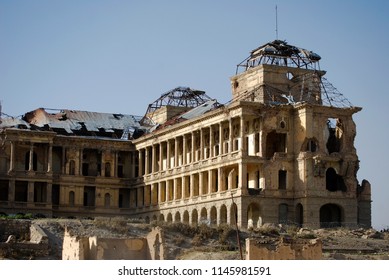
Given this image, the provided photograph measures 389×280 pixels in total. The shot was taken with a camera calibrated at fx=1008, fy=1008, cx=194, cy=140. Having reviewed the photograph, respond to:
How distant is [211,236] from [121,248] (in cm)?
2145

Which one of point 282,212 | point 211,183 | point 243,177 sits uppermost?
point 211,183

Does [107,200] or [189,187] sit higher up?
[189,187]

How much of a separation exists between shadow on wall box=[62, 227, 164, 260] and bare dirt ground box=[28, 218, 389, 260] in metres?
12.4

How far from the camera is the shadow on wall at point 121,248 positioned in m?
45.2

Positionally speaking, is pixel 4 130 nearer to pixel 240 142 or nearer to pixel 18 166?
pixel 18 166

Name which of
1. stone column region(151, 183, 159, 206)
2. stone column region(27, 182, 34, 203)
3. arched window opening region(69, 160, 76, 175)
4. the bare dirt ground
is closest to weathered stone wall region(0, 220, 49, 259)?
the bare dirt ground

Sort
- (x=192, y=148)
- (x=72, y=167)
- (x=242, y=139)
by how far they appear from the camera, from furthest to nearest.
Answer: (x=72, y=167), (x=192, y=148), (x=242, y=139)

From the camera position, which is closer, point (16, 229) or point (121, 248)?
point (121, 248)

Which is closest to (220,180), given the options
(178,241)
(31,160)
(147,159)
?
(147,159)

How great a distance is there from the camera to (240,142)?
8031 centimetres

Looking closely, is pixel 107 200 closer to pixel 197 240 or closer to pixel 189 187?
pixel 189 187

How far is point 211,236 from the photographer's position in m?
66.6

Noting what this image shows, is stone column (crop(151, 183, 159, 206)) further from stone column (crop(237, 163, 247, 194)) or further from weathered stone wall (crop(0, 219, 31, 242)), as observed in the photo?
weathered stone wall (crop(0, 219, 31, 242))
